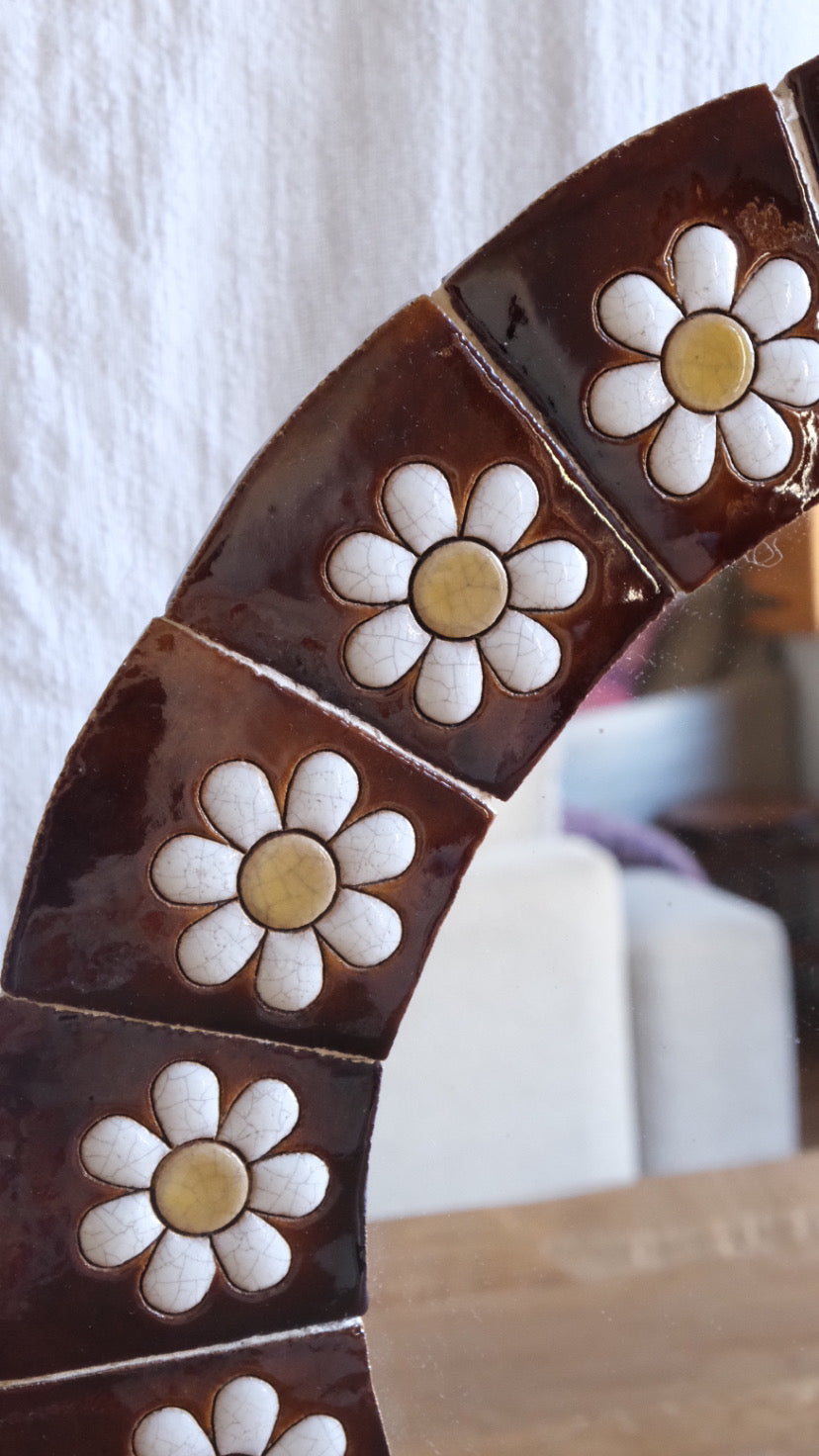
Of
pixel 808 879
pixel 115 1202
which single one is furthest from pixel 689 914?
pixel 115 1202

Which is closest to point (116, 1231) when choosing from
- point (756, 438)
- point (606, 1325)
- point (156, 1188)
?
point (156, 1188)

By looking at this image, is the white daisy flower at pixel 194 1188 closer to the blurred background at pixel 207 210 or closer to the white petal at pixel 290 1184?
the white petal at pixel 290 1184

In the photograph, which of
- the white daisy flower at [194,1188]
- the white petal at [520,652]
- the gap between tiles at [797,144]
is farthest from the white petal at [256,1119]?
the gap between tiles at [797,144]

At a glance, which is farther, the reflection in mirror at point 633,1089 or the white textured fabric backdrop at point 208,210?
the white textured fabric backdrop at point 208,210

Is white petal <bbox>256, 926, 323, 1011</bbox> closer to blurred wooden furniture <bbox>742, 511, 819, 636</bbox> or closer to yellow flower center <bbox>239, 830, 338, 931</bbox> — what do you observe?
yellow flower center <bbox>239, 830, 338, 931</bbox>

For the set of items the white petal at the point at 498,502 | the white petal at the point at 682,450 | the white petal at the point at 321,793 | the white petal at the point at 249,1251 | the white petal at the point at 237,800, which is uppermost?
the white petal at the point at 682,450

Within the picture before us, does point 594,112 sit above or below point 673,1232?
above

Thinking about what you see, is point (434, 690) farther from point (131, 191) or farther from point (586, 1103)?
point (131, 191)

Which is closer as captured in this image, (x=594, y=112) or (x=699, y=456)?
(x=699, y=456)
